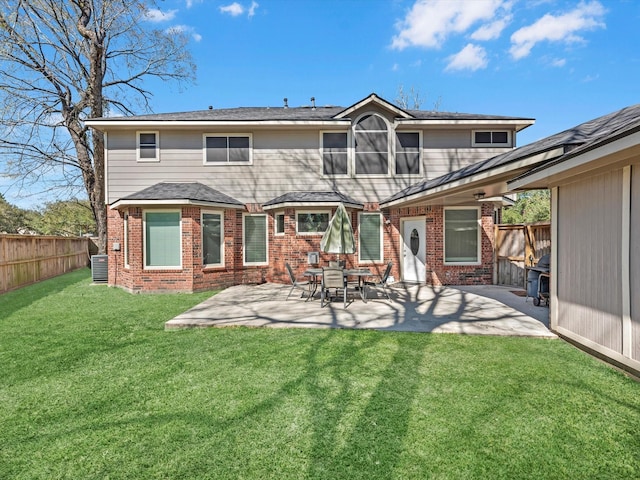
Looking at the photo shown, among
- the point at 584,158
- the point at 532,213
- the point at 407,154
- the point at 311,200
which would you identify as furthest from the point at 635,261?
the point at 532,213

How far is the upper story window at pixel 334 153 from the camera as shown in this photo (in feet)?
39.9

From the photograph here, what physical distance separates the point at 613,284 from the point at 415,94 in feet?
78.2

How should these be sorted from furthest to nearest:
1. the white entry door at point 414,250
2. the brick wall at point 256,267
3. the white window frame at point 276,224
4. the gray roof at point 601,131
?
the white window frame at point 276,224 → the white entry door at point 414,250 → the brick wall at point 256,267 → the gray roof at point 601,131

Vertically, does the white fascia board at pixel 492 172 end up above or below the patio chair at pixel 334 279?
above

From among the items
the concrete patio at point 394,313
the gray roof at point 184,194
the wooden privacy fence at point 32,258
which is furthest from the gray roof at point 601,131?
the wooden privacy fence at point 32,258

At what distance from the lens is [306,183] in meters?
12.2

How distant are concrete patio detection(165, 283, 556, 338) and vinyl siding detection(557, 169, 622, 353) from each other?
86 centimetres

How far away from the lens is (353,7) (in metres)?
14.3

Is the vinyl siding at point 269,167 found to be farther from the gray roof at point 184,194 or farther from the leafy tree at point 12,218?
the leafy tree at point 12,218

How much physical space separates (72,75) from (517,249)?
72.8ft

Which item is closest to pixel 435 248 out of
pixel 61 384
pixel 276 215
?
pixel 276 215

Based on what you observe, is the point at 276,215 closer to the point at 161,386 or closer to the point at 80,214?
the point at 161,386

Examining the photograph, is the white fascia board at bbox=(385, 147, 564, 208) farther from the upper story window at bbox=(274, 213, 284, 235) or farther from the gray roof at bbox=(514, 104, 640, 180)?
the upper story window at bbox=(274, 213, 284, 235)

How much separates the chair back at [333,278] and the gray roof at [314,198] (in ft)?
11.8
